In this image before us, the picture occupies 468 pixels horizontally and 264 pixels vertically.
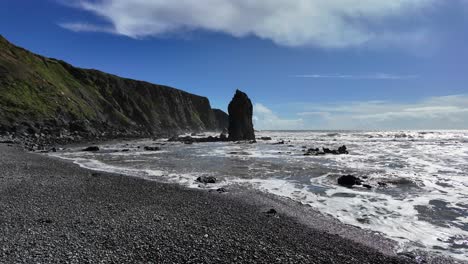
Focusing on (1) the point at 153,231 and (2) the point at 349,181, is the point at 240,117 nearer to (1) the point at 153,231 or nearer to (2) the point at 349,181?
(2) the point at 349,181

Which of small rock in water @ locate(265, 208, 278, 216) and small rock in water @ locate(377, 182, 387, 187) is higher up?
small rock in water @ locate(265, 208, 278, 216)

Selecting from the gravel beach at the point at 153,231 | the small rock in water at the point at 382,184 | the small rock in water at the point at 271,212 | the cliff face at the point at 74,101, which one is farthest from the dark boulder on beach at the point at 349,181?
the cliff face at the point at 74,101

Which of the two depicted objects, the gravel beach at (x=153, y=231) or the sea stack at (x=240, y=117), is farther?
the sea stack at (x=240, y=117)

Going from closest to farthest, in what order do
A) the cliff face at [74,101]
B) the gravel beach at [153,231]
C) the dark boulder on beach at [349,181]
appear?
1. the gravel beach at [153,231]
2. the dark boulder on beach at [349,181]
3. the cliff face at [74,101]

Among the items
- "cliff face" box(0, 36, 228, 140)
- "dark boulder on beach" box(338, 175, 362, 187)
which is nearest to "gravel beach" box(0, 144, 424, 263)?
"dark boulder on beach" box(338, 175, 362, 187)

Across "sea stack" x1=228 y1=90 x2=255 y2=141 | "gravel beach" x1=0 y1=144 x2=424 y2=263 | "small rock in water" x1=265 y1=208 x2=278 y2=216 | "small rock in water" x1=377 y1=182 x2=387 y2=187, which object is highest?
"sea stack" x1=228 y1=90 x2=255 y2=141

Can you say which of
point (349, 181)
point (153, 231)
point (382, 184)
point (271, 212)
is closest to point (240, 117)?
point (349, 181)

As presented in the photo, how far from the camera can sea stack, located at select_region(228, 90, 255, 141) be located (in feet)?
339

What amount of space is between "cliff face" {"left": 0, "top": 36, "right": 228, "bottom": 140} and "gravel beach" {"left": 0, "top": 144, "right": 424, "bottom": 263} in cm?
5772

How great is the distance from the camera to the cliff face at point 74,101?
73.1 metres

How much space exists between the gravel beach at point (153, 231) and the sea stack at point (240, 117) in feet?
274

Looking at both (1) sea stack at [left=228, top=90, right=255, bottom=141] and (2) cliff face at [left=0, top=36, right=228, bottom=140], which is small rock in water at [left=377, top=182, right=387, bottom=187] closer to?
(2) cliff face at [left=0, top=36, right=228, bottom=140]

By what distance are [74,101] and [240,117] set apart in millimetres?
50041

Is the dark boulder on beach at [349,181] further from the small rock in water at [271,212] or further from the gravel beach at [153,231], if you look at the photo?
the small rock in water at [271,212]
